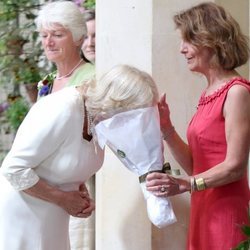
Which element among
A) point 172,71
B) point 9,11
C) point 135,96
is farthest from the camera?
point 9,11

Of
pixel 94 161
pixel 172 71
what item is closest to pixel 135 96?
pixel 94 161

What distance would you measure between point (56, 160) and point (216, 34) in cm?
67

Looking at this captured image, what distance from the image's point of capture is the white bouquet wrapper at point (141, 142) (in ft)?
9.50

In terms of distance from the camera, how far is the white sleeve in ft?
9.59

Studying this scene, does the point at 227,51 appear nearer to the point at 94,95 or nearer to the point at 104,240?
the point at 94,95

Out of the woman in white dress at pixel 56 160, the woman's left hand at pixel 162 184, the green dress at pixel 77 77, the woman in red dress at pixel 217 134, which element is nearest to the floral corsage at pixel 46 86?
the green dress at pixel 77 77

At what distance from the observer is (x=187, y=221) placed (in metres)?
3.41

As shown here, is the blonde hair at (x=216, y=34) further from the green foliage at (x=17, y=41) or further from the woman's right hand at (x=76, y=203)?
the green foliage at (x=17, y=41)

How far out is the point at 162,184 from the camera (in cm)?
289

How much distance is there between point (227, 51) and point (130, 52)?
54 cm

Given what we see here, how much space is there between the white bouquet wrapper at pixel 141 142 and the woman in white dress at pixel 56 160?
0.03 meters

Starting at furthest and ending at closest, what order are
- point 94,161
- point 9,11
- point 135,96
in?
point 9,11 → point 94,161 → point 135,96

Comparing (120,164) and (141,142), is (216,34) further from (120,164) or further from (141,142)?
(120,164)

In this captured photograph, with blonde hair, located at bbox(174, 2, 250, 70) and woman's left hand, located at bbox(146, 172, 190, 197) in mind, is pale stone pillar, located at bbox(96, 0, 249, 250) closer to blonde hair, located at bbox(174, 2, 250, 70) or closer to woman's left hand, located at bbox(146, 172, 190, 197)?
blonde hair, located at bbox(174, 2, 250, 70)
